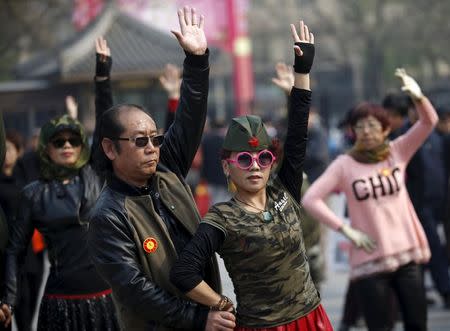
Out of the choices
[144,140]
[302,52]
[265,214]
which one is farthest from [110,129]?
[302,52]

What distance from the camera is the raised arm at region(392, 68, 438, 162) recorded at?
19.5 feet

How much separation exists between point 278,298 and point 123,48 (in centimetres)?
1930

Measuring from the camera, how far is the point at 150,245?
371 cm

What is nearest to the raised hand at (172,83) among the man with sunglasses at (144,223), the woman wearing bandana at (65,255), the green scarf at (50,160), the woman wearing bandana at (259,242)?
the green scarf at (50,160)

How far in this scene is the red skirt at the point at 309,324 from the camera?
3879 mm

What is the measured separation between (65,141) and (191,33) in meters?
1.57

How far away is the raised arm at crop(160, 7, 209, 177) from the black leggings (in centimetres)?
213

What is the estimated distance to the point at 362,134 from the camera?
19.7ft

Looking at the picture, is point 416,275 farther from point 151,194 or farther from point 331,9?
point 331,9

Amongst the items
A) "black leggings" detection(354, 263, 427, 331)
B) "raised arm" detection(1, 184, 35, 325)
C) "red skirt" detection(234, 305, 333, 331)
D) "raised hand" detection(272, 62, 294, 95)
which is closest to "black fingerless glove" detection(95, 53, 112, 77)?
"raised arm" detection(1, 184, 35, 325)

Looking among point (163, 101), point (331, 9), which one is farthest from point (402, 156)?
point (331, 9)

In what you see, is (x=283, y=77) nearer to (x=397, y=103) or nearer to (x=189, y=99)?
(x=189, y=99)

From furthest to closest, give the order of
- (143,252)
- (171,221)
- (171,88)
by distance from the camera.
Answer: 1. (171,88)
2. (171,221)
3. (143,252)

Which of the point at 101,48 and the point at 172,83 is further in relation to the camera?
the point at 172,83
